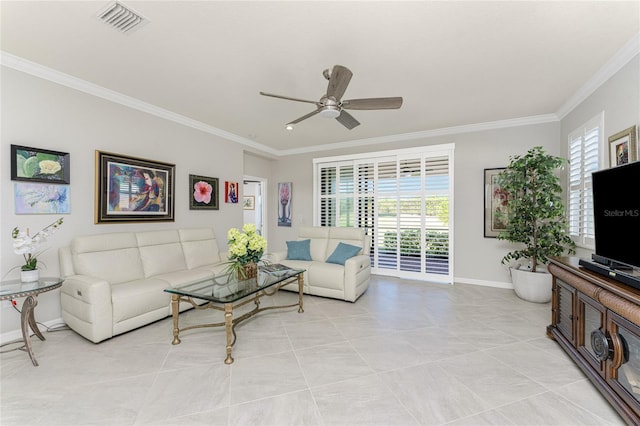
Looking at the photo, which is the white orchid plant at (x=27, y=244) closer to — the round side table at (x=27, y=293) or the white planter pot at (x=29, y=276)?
the white planter pot at (x=29, y=276)

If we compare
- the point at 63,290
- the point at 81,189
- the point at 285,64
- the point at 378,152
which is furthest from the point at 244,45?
the point at 378,152

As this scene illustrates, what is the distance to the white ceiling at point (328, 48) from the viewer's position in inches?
77.2

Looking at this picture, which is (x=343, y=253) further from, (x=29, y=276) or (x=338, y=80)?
(x=29, y=276)

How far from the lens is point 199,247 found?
4074 millimetres

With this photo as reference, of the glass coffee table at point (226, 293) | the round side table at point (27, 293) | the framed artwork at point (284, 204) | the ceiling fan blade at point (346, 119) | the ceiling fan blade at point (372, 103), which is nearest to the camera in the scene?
the round side table at point (27, 293)

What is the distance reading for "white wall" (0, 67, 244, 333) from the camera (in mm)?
2598

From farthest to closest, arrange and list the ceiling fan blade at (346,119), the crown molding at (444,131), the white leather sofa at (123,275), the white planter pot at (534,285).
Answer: the crown molding at (444,131)
the white planter pot at (534,285)
the ceiling fan blade at (346,119)
the white leather sofa at (123,275)

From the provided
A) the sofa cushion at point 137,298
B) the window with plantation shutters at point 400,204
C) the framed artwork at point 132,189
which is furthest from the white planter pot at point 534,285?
the framed artwork at point 132,189

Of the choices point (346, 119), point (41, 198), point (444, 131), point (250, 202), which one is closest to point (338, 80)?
point (346, 119)

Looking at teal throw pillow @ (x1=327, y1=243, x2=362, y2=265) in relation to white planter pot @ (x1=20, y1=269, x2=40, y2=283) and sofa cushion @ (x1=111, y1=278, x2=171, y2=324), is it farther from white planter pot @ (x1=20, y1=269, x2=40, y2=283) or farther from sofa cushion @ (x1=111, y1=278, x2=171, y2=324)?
white planter pot @ (x1=20, y1=269, x2=40, y2=283)

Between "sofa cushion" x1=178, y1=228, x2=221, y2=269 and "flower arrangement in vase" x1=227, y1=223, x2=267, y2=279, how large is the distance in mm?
1239

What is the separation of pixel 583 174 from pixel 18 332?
6350mm

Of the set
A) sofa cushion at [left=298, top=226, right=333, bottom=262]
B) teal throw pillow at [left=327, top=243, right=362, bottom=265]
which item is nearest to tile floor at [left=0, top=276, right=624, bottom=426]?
teal throw pillow at [left=327, top=243, right=362, bottom=265]

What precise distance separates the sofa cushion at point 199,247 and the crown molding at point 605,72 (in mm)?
5077
